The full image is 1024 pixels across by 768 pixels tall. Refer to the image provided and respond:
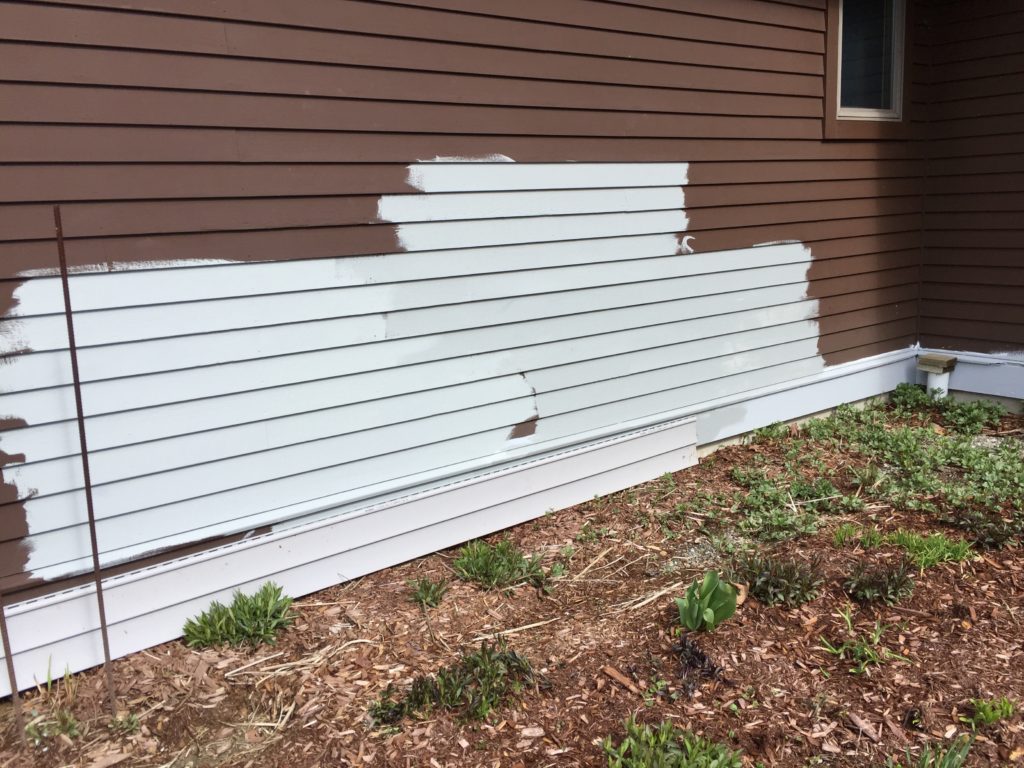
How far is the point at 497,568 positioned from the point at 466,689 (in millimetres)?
949

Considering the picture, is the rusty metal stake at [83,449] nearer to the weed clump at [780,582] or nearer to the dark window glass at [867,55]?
the weed clump at [780,582]

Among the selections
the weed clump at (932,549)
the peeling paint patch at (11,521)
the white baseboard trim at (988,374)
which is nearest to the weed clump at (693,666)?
the weed clump at (932,549)

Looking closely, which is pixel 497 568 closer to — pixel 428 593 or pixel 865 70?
pixel 428 593

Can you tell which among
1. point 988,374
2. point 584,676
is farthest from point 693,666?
point 988,374

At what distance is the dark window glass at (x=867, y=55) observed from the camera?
5852 millimetres

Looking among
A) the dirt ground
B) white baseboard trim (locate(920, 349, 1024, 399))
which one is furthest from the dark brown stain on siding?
white baseboard trim (locate(920, 349, 1024, 399))

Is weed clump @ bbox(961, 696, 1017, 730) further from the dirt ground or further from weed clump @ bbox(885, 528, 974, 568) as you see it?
weed clump @ bbox(885, 528, 974, 568)

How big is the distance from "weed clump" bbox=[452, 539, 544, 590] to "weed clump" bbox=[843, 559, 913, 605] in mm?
1371

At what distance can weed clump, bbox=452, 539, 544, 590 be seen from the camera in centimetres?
376

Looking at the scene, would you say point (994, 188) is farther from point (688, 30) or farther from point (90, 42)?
point (90, 42)

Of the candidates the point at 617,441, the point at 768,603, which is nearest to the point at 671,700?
the point at 768,603

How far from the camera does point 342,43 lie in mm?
3443

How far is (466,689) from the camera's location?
2.86m

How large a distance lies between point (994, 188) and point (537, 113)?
3.97 m
